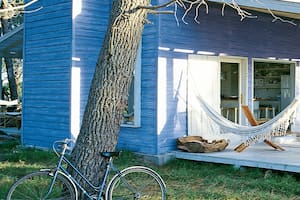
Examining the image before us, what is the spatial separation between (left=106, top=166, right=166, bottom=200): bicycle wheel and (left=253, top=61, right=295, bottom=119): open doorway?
6097mm

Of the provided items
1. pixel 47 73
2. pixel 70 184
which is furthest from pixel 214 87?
pixel 70 184

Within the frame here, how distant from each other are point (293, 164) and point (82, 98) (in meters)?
3.86

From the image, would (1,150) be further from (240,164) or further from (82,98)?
(240,164)

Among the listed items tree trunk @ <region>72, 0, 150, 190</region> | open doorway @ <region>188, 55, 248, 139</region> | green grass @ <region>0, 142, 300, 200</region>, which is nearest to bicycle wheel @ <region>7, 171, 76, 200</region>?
tree trunk @ <region>72, 0, 150, 190</region>

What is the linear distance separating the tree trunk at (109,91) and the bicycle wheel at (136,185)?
28 centimetres

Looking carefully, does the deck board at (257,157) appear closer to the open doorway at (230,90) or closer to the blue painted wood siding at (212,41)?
the blue painted wood siding at (212,41)

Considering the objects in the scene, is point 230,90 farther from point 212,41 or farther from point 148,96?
point 148,96

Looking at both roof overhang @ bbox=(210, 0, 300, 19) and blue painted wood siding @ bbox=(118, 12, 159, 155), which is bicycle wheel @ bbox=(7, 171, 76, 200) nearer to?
blue painted wood siding @ bbox=(118, 12, 159, 155)

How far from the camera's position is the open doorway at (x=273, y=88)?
1076cm

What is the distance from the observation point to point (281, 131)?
7.68m

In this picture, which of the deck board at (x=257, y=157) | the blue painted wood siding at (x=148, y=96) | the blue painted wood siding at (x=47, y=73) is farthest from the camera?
the blue painted wood siding at (x=47, y=73)

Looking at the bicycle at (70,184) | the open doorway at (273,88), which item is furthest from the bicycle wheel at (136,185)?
the open doorway at (273,88)

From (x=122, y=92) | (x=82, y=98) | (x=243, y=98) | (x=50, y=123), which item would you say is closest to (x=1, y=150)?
(x=50, y=123)

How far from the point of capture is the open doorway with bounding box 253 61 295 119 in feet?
35.3
